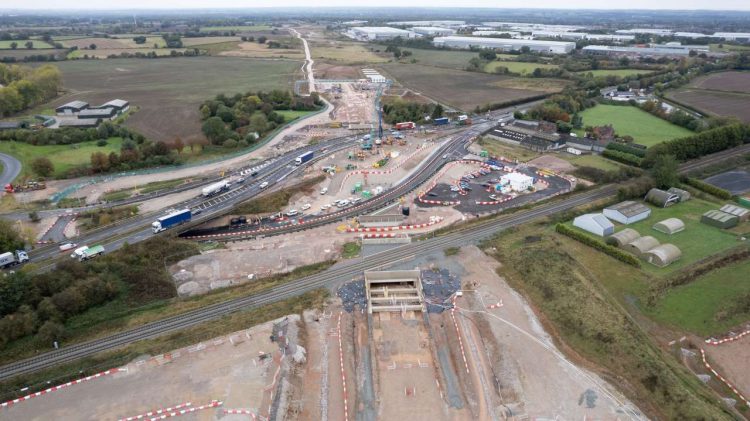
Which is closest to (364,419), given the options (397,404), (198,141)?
(397,404)

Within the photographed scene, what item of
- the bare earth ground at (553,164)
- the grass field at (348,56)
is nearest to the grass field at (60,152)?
the bare earth ground at (553,164)

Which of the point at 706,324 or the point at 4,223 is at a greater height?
the point at 4,223

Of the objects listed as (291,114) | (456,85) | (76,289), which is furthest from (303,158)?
(456,85)

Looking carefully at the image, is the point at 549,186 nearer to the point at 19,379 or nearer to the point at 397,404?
the point at 397,404

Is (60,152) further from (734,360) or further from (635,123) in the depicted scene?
(635,123)

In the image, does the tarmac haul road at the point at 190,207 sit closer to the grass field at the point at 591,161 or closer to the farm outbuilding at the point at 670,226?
the grass field at the point at 591,161

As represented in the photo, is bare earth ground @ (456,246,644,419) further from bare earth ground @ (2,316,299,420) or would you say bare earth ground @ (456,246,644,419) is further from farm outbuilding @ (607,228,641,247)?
bare earth ground @ (2,316,299,420)
